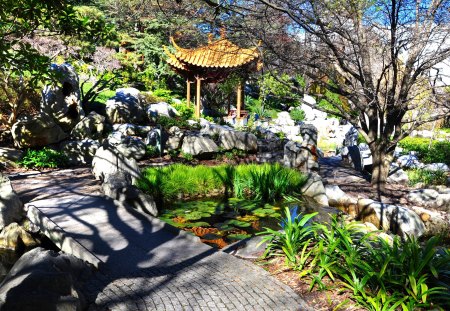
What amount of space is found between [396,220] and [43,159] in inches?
356

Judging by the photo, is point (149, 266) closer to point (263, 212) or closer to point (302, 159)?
point (263, 212)

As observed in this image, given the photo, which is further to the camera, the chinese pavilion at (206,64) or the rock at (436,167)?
the chinese pavilion at (206,64)

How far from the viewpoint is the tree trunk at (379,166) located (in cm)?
866

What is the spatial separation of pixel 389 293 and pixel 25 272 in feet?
10.8

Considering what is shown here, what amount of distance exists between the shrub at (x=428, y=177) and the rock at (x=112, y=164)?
7580 mm

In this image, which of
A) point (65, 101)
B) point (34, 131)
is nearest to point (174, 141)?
point (65, 101)

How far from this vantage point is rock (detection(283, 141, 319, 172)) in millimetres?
10750

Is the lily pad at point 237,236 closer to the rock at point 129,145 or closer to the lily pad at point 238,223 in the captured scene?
the lily pad at point 238,223

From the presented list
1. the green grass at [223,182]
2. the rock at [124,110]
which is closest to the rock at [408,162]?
the green grass at [223,182]

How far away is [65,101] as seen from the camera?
13.0 metres

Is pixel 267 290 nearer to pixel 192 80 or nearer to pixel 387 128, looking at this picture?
pixel 387 128

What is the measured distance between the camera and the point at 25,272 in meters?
3.27

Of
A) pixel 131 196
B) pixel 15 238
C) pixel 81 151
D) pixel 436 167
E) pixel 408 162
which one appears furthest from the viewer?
pixel 408 162

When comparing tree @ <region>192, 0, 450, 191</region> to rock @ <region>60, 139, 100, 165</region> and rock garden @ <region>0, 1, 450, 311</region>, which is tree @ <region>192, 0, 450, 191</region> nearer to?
rock garden @ <region>0, 1, 450, 311</region>
